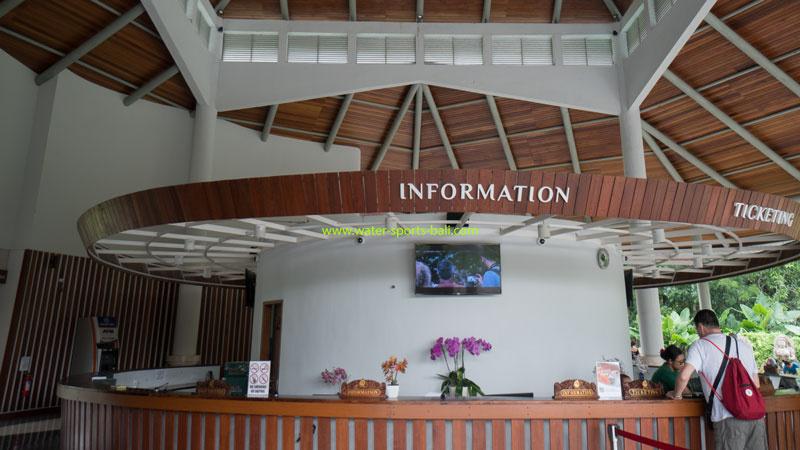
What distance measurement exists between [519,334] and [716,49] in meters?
9.05

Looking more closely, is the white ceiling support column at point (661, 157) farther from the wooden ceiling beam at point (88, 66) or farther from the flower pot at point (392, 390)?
the wooden ceiling beam at point (88, 66)

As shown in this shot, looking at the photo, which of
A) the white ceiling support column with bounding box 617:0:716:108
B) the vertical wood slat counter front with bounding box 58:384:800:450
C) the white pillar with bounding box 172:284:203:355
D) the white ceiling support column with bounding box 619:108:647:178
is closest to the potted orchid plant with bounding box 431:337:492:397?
the vertical wood slat counter front with bounding box 58:384:800:450

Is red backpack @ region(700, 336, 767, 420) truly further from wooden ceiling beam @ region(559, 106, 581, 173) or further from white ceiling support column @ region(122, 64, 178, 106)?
white ceiling support column @ region(122, 64, 178, 106)

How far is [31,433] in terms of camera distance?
9.55m

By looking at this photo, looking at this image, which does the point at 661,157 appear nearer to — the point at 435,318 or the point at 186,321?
the point at 435,318

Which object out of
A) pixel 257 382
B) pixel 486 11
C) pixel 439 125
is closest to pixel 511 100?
pixel 439 125

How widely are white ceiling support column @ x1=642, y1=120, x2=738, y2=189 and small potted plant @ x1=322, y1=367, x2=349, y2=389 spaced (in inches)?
488

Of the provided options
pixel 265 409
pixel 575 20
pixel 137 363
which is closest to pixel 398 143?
pixel 575 20

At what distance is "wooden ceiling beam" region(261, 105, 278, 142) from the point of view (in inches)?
670

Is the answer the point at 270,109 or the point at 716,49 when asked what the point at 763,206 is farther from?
the point at 270,109

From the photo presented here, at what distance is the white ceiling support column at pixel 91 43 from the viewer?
12.3 m

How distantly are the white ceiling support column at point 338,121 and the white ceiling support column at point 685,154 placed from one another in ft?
29.9

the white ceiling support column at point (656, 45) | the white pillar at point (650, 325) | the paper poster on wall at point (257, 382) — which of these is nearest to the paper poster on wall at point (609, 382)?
the paper poster on wall at point (257, 382)

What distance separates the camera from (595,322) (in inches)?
365
